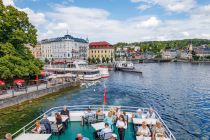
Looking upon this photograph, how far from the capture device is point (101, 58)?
172875mm

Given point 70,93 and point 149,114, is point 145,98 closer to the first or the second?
point 70,93

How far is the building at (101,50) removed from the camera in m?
174

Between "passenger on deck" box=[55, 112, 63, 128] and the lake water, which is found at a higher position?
"passenger on deck" box=[55, 112, 63, 128]

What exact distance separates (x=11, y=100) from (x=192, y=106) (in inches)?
1095

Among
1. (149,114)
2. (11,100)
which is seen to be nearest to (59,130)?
(149,114)

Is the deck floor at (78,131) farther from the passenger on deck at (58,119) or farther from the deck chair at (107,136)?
the deck chair at (107,136)

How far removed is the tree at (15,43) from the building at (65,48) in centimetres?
10781

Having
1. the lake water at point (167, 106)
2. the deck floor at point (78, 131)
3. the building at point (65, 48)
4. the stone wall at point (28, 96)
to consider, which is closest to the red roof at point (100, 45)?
the building at point (65, 48)

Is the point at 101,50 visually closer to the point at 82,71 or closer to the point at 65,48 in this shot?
the point at 65,48

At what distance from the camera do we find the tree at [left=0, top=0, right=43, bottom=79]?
1591 inches

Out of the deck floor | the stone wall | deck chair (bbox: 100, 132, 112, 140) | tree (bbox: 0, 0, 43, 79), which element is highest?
tree (bbox: 0, 0, 43, 79)

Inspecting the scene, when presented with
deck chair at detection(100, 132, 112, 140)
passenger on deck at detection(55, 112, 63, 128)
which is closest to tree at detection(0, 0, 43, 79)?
passenger on deck at detection(55, 112, 63, 128)

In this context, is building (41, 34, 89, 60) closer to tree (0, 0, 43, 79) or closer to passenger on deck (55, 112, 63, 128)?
tree (0, 0, 43, 79)

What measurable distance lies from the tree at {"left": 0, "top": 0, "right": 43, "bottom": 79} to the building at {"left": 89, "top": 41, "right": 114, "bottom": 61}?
414 ft
